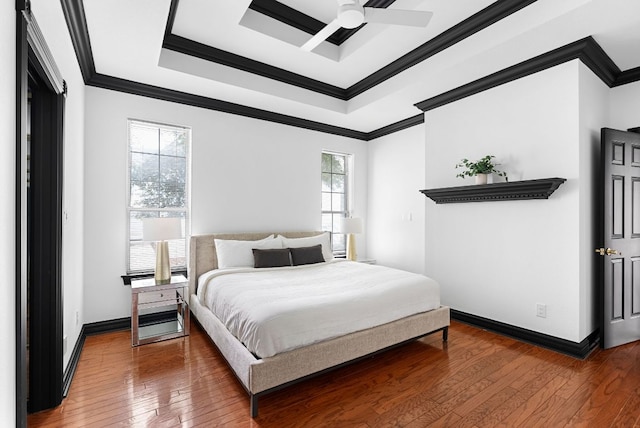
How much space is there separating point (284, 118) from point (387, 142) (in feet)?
6.08

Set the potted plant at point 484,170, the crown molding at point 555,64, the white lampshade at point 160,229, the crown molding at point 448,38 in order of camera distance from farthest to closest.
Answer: the potted plant at point 484,170 → the white lampshade at point 160,229 → the crown molding at point 555,64 → the crown molding at point 448,38

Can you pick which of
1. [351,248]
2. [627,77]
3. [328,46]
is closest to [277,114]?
[328,46]

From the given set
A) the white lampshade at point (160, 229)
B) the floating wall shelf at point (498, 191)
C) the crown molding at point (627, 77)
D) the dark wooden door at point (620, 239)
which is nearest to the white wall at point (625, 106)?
the crown molding at point (627, 77)

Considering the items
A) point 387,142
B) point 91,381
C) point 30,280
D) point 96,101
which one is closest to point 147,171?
point 96,101

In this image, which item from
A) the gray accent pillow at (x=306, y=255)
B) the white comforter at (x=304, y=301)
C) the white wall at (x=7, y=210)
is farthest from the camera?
the gray accent pillow at (x=306, y=255)

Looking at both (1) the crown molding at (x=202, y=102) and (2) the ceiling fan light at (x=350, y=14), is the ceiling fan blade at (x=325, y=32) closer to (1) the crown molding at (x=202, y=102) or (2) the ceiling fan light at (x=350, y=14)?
(2) the ceiling fan light at (x=350, y=14)

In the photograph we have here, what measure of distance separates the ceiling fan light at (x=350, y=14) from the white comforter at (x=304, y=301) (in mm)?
2153

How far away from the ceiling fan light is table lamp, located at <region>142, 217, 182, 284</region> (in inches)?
100

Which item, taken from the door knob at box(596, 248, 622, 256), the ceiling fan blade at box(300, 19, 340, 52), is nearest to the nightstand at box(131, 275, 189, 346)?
the ceiling fan blade at box(300, 19, 340, 52)

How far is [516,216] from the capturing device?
11.0 feet

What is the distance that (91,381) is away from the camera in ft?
8.20

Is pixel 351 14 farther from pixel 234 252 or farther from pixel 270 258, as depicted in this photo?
pixel 234 252

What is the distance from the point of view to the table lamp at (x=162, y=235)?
3281 mm

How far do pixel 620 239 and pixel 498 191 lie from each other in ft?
3.98
